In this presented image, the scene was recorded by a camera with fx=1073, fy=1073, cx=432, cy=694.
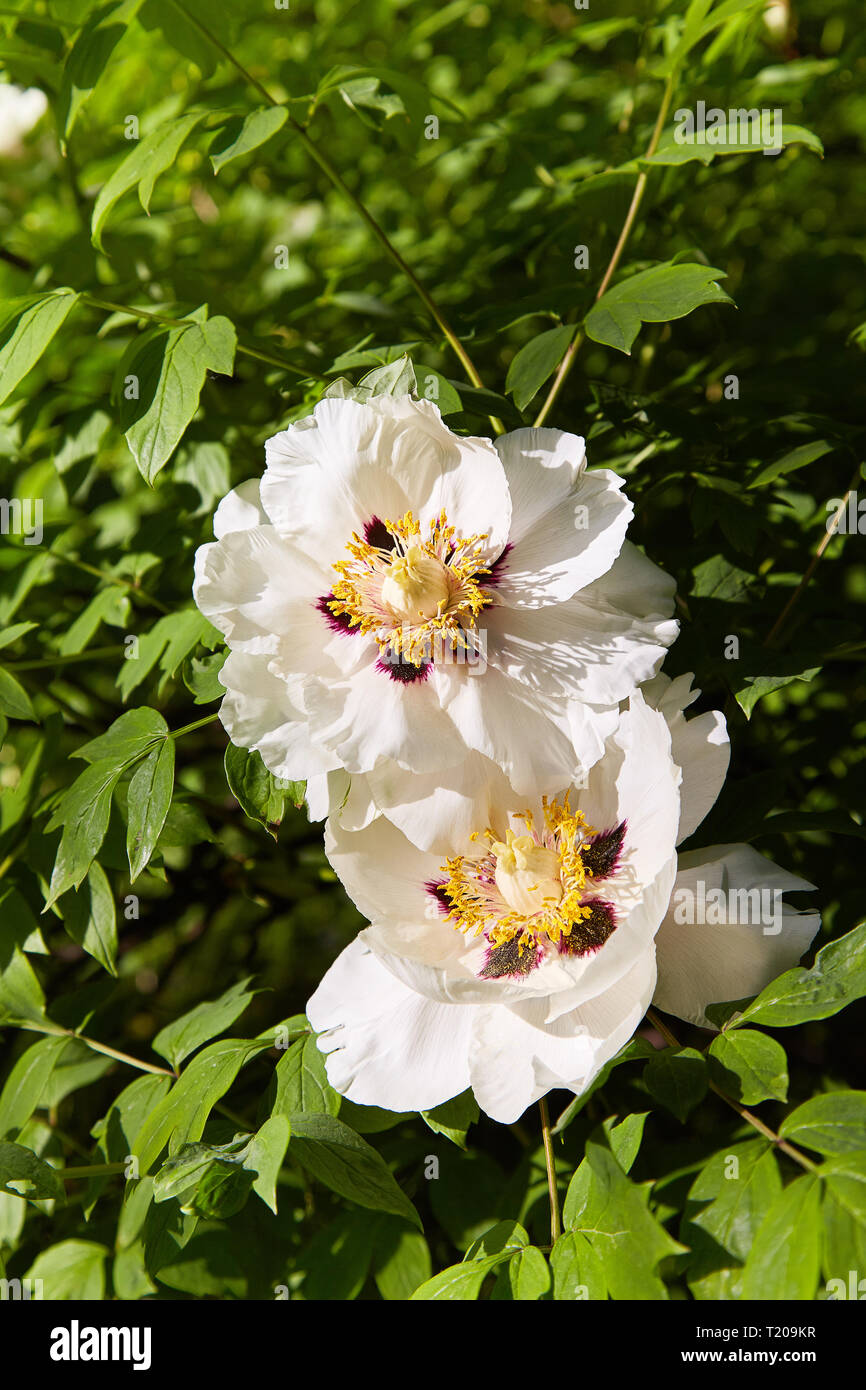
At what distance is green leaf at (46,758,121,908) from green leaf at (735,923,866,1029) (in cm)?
75

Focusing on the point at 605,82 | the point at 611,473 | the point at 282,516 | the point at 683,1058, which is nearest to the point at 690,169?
the point at 605,82

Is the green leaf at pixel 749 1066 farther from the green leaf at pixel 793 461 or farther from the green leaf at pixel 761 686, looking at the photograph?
the green leaf at pixel 793 461

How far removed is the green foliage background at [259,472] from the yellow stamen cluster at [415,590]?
6.2 inches

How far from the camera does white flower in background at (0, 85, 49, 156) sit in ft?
7.68

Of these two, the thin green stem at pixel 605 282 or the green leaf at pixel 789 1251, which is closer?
the green leaf at pixel 789 1251

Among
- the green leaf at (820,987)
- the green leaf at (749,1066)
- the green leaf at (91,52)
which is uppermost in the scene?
the green leaf at (91,52)

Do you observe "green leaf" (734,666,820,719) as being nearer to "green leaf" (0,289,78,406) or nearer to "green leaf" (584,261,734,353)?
"green leaf" (584,261,734,353)

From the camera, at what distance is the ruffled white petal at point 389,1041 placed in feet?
3.59

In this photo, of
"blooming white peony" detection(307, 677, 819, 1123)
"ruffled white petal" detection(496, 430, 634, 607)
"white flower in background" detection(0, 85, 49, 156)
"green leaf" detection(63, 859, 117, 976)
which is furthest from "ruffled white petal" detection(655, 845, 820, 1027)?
"white flower in background" detection(0, 85, 49, 156)

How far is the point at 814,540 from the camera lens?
1629 millimetres

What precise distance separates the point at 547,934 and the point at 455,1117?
8.6 inches

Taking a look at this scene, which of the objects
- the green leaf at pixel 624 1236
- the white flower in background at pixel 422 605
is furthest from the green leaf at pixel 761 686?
the green leaf at pixel 624 1236
